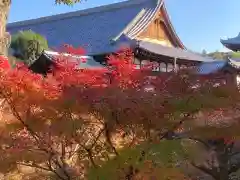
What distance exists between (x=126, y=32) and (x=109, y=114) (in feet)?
56.6

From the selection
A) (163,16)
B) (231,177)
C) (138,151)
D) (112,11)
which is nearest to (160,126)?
(138,151)

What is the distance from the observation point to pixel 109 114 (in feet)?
13.8

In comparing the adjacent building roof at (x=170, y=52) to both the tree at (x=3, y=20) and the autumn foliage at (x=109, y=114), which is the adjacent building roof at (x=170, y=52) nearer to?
the tree at (x=3, y=20)

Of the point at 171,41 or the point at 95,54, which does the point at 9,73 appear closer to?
the point at 95,54

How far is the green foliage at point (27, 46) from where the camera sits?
19.2 m

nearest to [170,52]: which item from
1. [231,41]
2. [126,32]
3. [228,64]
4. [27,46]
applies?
[126,32]

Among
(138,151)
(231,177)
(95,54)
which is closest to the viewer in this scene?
(138,151)

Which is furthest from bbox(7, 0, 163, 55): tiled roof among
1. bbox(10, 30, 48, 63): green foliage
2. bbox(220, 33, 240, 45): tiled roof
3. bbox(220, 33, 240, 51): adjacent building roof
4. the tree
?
the tree

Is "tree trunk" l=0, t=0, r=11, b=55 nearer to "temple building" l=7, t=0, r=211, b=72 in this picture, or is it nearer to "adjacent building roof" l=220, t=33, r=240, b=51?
"temple building" l=7, t=0, r=211, b=72

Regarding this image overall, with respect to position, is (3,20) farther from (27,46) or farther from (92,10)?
(92,10)

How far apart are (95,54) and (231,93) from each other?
1574 cm

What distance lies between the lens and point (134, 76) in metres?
4.36

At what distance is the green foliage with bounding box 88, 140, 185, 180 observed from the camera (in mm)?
3990

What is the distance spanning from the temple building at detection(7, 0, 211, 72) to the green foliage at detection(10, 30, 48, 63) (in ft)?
8.12
